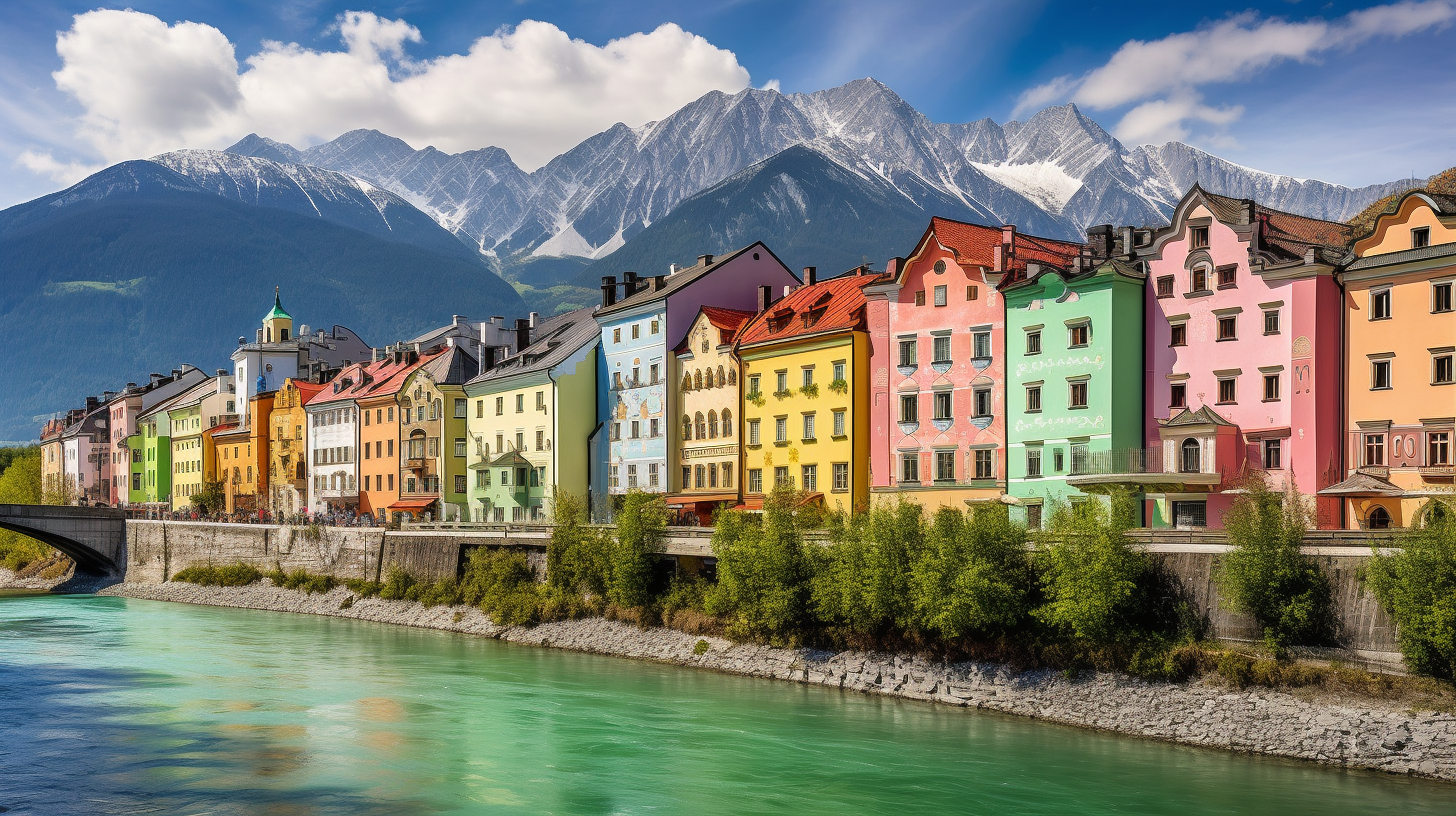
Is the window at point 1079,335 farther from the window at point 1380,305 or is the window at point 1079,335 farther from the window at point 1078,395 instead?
the window at point 1380,305

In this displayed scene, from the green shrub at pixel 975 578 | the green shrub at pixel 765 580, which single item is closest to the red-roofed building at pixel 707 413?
the green shrub at pixel 765 580

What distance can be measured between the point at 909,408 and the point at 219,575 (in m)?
56.6

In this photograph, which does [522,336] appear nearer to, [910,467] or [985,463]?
[910,467]

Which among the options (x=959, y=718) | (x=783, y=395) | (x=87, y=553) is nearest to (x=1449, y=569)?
(x=959, y=718)

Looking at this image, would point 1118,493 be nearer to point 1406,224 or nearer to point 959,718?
point 959,718

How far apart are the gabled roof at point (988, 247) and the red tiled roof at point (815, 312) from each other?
4.09m

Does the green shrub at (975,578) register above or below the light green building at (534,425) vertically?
below

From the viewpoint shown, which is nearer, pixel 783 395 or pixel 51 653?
pixel 51 653

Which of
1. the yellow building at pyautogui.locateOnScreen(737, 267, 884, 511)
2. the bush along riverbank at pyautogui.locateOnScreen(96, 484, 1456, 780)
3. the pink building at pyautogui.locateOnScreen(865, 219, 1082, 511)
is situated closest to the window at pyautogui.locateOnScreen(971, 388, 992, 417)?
the pink building at pyautogui.locateOnScreen(865, 219, 1082, 511)

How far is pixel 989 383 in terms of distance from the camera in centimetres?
5753

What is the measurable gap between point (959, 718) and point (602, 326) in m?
47.7

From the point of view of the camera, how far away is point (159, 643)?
63.0 metres

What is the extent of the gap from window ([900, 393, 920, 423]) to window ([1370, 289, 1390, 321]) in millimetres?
21053

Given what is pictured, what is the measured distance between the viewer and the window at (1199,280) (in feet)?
164
